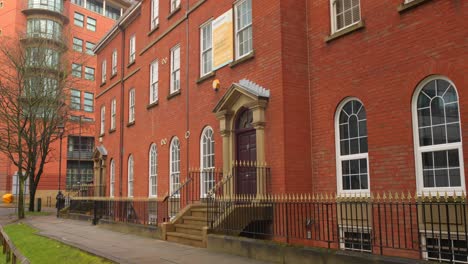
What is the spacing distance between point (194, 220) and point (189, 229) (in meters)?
0.44

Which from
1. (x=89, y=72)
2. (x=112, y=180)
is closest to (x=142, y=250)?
(x=112, y=180)

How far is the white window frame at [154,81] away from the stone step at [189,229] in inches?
322

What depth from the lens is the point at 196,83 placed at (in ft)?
51.8

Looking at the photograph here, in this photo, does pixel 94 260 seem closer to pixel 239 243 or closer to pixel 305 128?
pixel 239 243

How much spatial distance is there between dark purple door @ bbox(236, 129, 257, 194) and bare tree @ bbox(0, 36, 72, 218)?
1691 cm

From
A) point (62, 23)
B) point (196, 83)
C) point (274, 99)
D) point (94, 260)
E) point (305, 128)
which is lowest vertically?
point (94, 260)

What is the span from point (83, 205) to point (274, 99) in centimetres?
1617

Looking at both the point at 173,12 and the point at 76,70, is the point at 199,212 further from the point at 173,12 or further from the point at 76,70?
the point at 76,70

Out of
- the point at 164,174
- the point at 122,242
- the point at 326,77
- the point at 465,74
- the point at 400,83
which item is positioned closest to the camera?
the point at 465,74

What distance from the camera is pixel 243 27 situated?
44.1ft

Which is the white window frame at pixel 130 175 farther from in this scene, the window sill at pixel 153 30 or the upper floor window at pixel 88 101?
the upper floor window at pixel 88 101

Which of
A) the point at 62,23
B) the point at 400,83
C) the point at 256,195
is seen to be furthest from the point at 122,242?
the point at 62,23

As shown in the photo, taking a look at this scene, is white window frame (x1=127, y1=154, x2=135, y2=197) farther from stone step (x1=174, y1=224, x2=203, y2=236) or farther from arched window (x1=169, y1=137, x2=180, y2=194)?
stone step (x1=174, y1=224, x2=203, y2=236)

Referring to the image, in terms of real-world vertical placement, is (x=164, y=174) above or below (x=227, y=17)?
below
